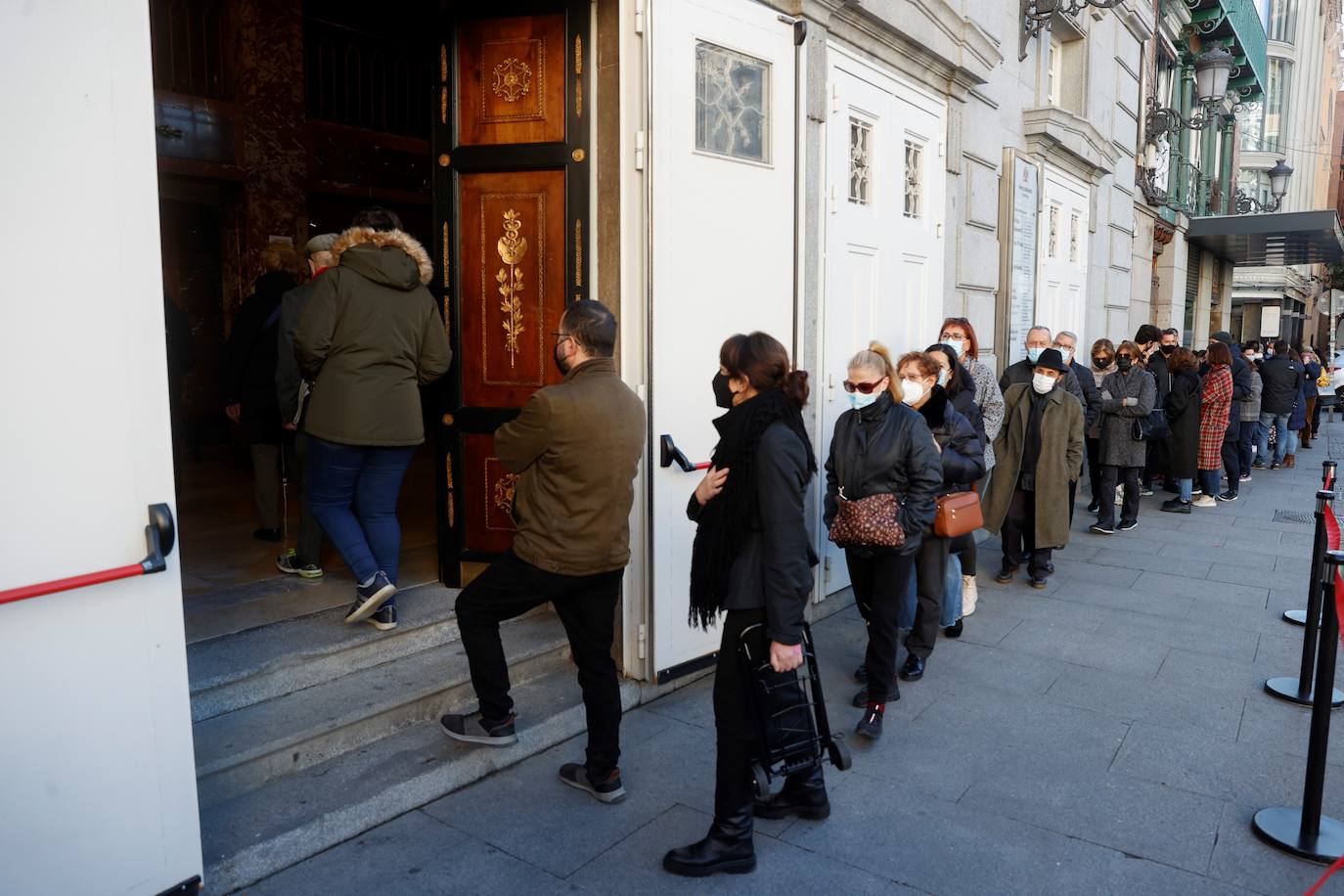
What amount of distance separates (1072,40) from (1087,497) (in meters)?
5.21

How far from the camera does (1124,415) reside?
357 inches

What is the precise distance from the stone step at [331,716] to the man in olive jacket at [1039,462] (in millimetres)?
3809

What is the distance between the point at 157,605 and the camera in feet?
9.56

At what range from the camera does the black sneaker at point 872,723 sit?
4.45 metres

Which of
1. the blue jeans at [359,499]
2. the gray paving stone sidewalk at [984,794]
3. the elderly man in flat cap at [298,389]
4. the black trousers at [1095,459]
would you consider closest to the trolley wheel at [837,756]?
the gray paving stone sidewalk at [984,794]

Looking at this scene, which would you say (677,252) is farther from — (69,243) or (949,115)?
(949,115)

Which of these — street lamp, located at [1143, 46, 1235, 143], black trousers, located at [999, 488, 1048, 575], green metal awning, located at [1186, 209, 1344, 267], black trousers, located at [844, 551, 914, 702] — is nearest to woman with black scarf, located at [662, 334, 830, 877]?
black trousers, located at [844, 551, 914, 702]

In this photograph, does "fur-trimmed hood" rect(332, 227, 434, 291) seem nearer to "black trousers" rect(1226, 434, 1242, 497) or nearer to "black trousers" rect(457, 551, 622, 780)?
"black trousers" rect(457, 551, 622, 780)

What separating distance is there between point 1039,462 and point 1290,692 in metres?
2.40

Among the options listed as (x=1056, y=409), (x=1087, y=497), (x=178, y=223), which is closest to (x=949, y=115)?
(x=1056, y=409)

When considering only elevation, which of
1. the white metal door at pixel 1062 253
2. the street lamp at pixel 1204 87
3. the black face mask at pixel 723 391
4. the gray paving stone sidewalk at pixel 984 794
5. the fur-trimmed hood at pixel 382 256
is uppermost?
the street lamp at pixel 1204 87

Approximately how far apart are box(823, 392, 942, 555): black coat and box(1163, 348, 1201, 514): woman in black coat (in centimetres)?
663

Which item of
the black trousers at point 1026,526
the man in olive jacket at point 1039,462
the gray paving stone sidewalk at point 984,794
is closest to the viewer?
the gray paving stone sidewalk at point 984,794

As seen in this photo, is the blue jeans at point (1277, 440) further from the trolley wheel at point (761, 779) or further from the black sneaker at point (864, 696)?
the trolley wheel at point (761, 779)
